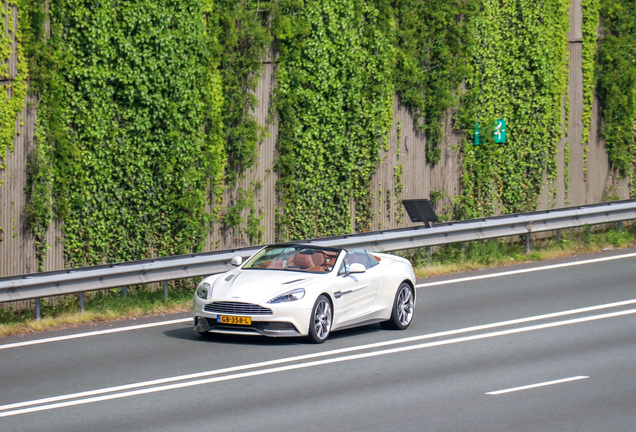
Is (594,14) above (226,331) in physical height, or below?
above

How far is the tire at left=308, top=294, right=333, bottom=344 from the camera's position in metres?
13.2

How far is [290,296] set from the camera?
43.0 feet

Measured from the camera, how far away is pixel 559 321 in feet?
49.6

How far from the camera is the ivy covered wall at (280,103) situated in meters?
17.0

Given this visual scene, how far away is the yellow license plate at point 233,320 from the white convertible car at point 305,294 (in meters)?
0.01

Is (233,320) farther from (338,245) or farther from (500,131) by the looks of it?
(500,131)

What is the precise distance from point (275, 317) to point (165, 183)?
238 inches

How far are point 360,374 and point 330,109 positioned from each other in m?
9.61

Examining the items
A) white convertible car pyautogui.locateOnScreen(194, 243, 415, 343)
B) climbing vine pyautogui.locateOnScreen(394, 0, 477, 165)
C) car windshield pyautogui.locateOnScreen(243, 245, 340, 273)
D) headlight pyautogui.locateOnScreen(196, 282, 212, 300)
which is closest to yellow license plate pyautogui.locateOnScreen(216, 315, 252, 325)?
white convertible car pyautogui.locateOnScreen(194, 243, 415, 343)

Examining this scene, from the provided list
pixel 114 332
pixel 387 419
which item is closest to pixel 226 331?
pixel 114 332

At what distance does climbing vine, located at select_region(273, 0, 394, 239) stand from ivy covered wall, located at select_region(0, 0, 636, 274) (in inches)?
1.3

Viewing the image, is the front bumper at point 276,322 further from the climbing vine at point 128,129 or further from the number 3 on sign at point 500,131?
the number 3 on sign at point 500,131

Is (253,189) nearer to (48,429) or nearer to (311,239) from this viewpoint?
(311,239)

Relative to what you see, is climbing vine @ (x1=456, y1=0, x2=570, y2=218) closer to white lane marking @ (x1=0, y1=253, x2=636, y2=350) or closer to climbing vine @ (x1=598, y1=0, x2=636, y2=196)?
climbing vine @ (x1=598, y1=0, x2=636, y2=196)
